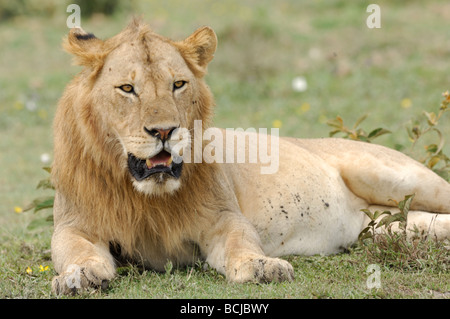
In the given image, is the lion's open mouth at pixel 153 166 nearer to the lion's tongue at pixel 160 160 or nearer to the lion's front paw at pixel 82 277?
the lion's tongue at pixel 160 160

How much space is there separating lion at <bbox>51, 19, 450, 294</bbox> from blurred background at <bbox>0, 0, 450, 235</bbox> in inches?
123

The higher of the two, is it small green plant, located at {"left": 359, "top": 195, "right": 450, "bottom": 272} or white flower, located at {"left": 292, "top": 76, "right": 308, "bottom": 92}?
white flower, located at {"left": 292, "top": 76, "right": 308, "bottom": 92}

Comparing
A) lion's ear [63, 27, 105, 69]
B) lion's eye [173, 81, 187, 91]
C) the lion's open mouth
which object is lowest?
the lion's open mouth

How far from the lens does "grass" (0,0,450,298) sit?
7145mm

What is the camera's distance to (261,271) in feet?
11.5

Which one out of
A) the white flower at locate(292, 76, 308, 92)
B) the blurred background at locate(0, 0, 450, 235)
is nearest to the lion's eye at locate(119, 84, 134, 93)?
the blurred background at locate(0, 0, 450, 235)

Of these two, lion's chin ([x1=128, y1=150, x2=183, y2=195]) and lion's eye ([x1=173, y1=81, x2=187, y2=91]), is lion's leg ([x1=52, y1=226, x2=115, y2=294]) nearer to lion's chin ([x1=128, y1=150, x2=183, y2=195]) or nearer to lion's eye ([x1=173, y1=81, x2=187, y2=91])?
lion's chin ([x1=128, y1=150, x2=183, y2=195])

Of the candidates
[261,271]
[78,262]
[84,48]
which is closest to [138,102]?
[84,48]

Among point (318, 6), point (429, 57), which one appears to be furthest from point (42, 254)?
point (318, 6)

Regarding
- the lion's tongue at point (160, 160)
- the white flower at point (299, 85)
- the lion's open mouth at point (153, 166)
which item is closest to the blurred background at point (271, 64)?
the white flower at point (299, 85)

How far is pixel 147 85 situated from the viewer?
11.9 feet

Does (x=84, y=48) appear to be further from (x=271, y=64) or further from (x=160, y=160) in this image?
(x=271, y=64)

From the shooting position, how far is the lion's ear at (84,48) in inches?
150
